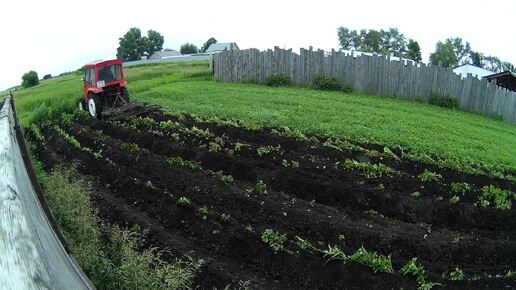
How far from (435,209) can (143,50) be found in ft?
264

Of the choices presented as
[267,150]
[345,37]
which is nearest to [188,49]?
[345,37]

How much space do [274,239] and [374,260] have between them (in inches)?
50.8

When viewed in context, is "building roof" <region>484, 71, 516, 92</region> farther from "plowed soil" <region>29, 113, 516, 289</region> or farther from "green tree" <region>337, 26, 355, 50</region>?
"green tree" <region>337, 26, 355, 50</region>

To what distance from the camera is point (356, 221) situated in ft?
21.4

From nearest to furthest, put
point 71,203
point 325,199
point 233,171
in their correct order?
point 71,203
point 325,199
point 233,171

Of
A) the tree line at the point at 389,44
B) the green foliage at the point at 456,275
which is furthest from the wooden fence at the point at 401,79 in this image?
the tree line at the point at 389,44

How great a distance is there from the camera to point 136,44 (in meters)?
80.9

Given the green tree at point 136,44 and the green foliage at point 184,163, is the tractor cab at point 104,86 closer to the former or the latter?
the green foliage at point 184,163

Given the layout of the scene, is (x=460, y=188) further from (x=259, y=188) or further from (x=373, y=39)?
(x=373, y=39)

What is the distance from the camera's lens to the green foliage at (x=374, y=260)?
5.41m

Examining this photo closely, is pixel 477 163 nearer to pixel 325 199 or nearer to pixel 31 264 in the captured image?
pixel 325 199

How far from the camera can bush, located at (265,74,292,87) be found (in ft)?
65.0

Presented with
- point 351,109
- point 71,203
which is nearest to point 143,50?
point 351,109

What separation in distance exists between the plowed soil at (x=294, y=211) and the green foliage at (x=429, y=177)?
97 millimetres
